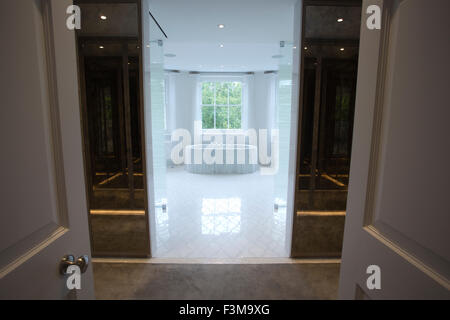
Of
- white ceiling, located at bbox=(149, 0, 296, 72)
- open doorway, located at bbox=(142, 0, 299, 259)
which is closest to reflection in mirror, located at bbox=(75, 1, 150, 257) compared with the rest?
open doorway, located at bbox=(142, 0, 299, 259)

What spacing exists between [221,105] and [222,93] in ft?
1.22

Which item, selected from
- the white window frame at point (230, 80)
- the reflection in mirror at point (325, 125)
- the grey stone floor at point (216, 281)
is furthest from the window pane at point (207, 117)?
the grey stone floor at point (216, 281)

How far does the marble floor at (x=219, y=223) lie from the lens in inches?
108

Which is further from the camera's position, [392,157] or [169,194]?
[169,194]

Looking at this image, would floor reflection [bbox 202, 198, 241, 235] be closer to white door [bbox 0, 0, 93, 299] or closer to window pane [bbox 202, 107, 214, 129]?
white door [bbox 0, 0, 93, 299]

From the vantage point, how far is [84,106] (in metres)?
2.31

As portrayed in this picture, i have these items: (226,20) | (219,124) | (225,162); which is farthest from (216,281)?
(219,124)

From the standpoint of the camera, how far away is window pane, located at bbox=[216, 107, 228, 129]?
7.91 metres

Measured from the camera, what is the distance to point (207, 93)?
7.85 meters

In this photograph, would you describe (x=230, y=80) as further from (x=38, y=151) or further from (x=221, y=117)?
(x=38, y=151)

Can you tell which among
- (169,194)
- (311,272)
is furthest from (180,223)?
(311,272)

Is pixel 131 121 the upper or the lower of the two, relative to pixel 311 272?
upper

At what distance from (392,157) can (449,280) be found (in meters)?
0.30
